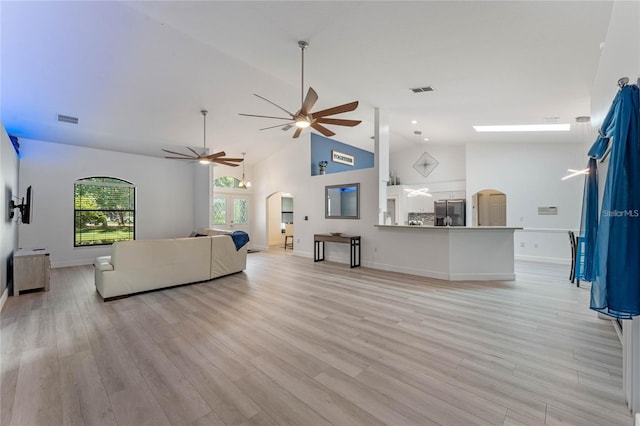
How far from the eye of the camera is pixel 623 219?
65.2 inches

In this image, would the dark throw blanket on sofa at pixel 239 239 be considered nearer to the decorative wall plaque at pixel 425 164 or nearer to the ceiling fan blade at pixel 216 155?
the ceiling fan blade at pixel 216 155

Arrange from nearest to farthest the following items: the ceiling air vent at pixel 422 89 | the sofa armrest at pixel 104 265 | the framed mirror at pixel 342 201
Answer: the sofa armrest at pixel 104 265, the ceiling air vent at pixel 422 89, the framed mirror at pixel 342 201

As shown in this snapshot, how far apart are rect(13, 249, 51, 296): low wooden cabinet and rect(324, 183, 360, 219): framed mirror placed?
577 centimetres

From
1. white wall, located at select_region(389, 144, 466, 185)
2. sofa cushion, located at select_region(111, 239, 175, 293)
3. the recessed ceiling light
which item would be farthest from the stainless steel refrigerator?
sofa cushion, located at select_region(111, 239, 175, 293)

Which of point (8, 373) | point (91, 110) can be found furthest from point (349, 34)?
point (91, 110)

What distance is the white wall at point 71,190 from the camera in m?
6.45

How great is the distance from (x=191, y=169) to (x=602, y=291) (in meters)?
9.57

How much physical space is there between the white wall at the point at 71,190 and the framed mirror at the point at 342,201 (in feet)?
15.0

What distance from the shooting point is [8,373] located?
88.0 inches

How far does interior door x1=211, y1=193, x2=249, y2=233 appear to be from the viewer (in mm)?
9625

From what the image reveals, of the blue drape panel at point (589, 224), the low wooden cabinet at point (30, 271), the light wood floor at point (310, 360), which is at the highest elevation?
the blue drape panel at point (589, 224)

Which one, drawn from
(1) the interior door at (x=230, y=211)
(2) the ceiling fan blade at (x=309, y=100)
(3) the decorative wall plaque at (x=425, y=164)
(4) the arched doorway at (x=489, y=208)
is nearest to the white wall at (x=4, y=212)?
(2) the ceiling fan blade at (x=309, y=100)

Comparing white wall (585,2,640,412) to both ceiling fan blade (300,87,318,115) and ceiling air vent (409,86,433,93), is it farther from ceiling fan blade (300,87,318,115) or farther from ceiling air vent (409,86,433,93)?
ceiling fan blade (300,87,318,115)

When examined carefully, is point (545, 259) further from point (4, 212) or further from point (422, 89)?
point (4, 212)
